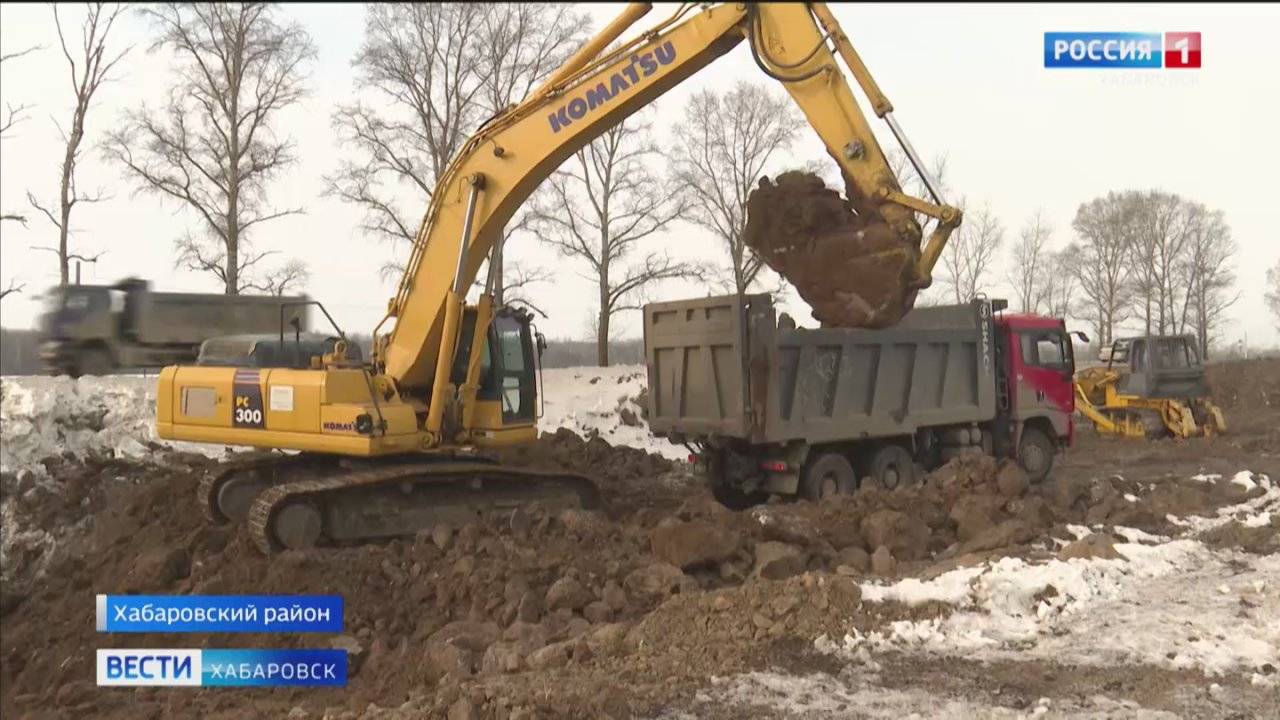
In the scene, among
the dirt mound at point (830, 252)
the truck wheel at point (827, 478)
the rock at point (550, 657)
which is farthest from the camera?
the truck wheel at point (827, 478)

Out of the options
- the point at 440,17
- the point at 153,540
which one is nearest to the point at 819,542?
the point at 153,540

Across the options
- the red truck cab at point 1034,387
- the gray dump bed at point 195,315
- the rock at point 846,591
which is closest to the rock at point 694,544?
the rock at point 846,591

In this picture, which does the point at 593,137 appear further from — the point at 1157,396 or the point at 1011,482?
the point at 1157,396

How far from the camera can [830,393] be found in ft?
36.4

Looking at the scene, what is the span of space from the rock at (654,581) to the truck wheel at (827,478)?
3877 mm

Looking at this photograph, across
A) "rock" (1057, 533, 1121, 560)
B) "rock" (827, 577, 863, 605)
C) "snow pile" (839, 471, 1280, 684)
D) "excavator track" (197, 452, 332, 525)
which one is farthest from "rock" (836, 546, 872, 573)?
"excavator track" (197, 452, 332, 525)

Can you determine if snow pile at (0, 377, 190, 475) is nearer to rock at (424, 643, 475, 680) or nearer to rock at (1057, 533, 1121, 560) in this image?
rock at (424, 643, 475, 680)

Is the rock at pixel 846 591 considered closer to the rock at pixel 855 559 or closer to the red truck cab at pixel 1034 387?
the rock at pixel 855 559

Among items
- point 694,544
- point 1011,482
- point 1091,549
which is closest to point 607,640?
point 694,544

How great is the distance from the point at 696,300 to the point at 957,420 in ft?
13.3

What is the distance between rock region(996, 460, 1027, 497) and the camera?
9.88 meters

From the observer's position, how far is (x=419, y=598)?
7.79 metres

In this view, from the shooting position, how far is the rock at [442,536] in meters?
8.46

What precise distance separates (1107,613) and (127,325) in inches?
696
